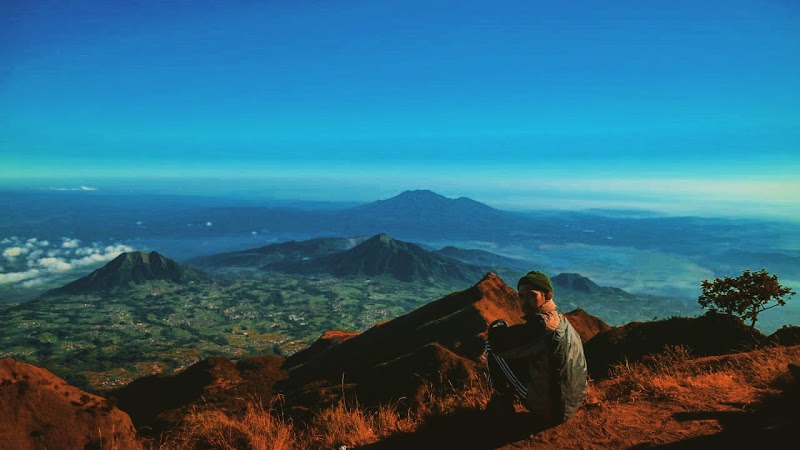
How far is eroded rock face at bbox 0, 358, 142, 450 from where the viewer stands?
334 inches

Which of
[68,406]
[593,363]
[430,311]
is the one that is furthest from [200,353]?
[68,406]

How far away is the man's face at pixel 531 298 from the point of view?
6.39 metres

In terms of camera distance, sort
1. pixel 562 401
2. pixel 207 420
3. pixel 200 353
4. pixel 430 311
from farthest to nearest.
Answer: pixel 200 353, pixel 430 311, pixel 207 420, pixel 562 401

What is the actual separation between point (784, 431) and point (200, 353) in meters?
180

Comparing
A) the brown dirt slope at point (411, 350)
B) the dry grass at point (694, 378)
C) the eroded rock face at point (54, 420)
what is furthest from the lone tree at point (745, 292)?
the eroded rock face at point (54, 420)

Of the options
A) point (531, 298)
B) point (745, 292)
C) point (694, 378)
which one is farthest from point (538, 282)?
point (745, 292)

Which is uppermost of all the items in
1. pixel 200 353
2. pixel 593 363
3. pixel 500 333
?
pixel 500 333

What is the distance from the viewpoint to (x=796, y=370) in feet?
24.3

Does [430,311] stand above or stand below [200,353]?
above

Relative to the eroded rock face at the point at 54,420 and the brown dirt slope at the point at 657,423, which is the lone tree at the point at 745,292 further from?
the eroded rock face at the point at 54,420

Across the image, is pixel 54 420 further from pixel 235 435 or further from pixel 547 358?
pixel 547 358

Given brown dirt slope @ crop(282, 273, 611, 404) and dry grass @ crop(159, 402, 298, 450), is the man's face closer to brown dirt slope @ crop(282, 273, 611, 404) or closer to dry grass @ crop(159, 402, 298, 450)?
dry grass @ crop(159, 402, 298, 450)

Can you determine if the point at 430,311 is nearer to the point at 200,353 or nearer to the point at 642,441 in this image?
the point at 642,441

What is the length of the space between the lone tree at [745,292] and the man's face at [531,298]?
1912 centimetres
